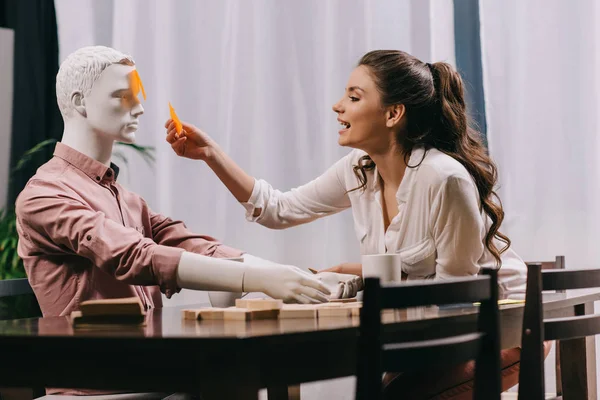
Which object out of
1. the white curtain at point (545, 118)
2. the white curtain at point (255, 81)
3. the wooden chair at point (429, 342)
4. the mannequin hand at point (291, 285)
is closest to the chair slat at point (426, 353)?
the wooden chair at point (429, 342)

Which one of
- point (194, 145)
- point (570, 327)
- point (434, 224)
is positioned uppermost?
point (194, 145)

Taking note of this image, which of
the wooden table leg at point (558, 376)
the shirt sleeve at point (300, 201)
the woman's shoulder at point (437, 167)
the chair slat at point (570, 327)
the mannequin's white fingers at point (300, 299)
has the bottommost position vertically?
the wooden table leg at point (558, 376)

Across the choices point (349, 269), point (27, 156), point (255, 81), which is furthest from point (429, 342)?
point (27, 156)

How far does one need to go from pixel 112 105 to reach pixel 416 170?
0.76 metres

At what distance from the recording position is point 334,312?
1.40 metres

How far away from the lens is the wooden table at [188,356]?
3.44 ft

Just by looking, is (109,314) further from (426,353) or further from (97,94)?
(97,94)

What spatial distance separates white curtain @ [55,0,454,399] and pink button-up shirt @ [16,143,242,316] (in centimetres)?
130

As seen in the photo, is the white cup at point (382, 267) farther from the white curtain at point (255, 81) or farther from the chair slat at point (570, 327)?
the white curtain at point (255, 81)

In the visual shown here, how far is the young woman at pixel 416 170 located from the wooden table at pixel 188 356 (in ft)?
2.50

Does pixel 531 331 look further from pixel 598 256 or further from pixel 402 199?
pixel 598 256

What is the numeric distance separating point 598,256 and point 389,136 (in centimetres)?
106

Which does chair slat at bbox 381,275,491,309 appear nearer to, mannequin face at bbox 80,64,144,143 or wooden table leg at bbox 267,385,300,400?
mannequin face at bbox 80,64,144,143

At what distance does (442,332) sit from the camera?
4.52ft
